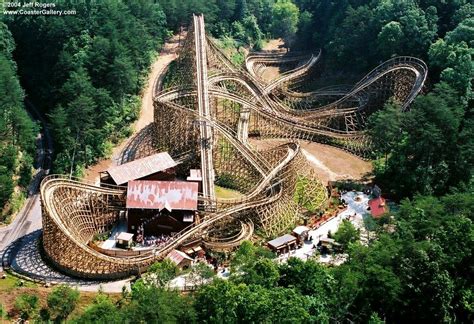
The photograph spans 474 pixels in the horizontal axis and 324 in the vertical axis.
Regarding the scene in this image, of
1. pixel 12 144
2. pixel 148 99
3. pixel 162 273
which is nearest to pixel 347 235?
pixel 162 273

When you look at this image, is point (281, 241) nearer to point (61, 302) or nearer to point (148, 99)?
point (61, 302)

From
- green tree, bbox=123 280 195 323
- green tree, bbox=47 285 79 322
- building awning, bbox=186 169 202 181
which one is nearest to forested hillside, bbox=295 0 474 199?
building awning, bbox=186 169 202 181

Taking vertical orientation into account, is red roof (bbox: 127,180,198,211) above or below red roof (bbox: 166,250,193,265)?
above

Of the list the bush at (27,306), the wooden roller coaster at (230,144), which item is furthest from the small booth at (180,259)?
the bush at (27,306)

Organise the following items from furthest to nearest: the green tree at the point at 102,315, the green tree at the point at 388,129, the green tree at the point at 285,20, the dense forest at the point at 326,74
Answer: the green tree at the point at 285,20 < the green tree at the point at 388,129 < the dense forest at the point at 326,74 < the green tree at the point at 102,315

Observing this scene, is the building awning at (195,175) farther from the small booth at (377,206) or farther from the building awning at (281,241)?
the small booth at (377,206)

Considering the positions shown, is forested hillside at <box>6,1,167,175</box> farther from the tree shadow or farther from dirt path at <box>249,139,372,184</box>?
dirt path at <box>249,139,372,184</box>

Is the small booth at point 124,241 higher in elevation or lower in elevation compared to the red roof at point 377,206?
lower
